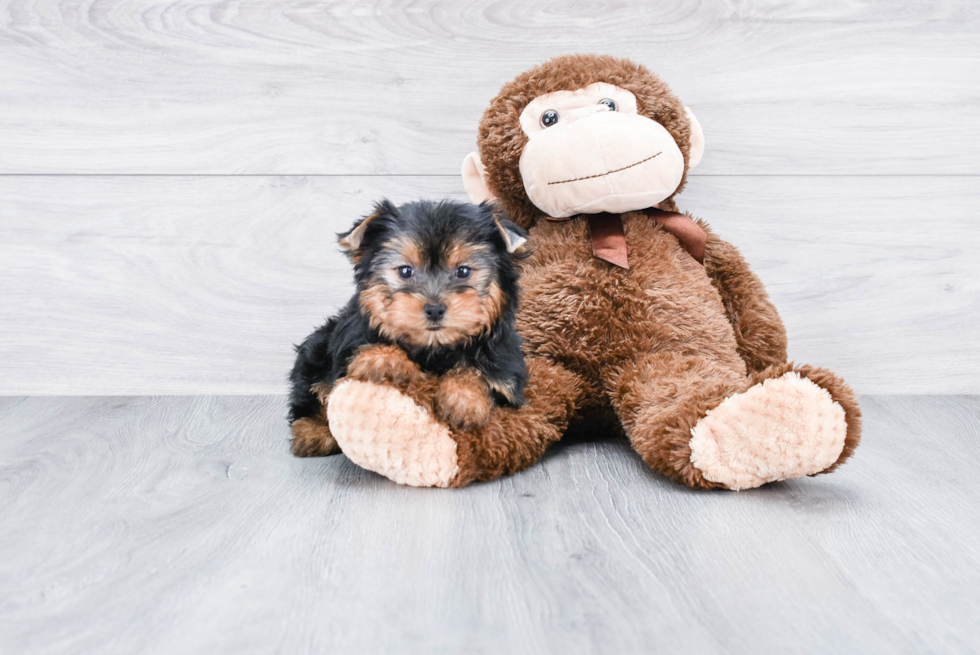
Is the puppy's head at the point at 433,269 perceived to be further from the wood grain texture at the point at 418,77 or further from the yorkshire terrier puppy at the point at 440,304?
the wood grain texture at the point at 418,77

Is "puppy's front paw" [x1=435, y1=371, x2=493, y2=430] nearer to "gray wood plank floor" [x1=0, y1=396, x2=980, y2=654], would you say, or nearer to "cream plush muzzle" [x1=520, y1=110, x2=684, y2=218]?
"gray wood plank floor" [x1=0, y1=396, x2=980, y2=654]

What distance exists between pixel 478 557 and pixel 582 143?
82 cm

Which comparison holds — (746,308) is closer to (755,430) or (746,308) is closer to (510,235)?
(755,430)

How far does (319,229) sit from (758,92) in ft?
3.75

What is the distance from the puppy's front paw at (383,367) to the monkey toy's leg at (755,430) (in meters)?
0.43

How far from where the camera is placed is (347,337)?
1.36 m

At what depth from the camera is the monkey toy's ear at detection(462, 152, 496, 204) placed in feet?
5.66

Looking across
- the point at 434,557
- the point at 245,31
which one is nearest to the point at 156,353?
the point at 245,31

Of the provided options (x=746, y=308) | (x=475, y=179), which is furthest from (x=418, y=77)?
(x=746, y=308)

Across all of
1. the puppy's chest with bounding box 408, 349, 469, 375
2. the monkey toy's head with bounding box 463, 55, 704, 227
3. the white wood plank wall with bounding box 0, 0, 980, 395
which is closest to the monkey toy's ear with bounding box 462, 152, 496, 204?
the monkey toy's head with bounding box 463, 55, 704, 227

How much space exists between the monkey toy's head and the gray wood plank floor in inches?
20.1

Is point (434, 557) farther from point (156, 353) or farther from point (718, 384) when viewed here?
point (156, 353)

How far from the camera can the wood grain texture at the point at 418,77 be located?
6.45ft

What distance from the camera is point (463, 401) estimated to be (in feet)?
4.03
